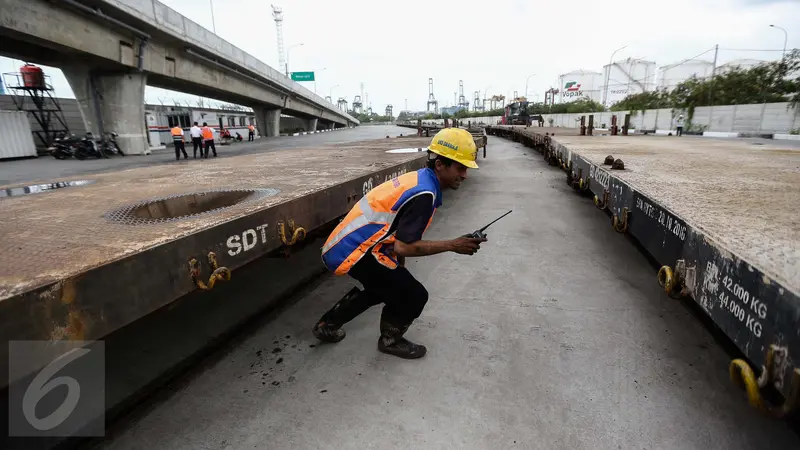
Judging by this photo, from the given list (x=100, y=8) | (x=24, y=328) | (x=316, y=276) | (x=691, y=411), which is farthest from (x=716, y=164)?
(x=100, y=8)

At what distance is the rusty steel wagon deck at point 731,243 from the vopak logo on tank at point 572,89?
89891mm

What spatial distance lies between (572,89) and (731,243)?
93.8 metres

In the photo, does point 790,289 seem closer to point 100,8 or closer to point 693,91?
point 100,8

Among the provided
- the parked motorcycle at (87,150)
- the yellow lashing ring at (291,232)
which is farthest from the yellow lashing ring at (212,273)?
the parked motorcycle at (87,150)

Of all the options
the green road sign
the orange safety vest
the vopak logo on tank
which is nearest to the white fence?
the orange safety vest

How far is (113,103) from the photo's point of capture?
17953 mm

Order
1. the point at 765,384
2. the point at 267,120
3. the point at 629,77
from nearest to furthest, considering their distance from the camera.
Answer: the point at 765,384
the point at 267,120
the point at 629,77

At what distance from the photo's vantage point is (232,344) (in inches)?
119

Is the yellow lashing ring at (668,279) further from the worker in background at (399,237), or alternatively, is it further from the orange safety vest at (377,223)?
the orange safety vest at (377,223)

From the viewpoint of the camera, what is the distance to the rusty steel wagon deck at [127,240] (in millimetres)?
1304

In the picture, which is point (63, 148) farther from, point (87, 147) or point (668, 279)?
point (668, 279)

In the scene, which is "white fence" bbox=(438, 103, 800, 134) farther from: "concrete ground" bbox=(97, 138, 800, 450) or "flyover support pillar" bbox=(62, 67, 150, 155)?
"flyover support pillar" bbox=(62, 67, 150, 155)

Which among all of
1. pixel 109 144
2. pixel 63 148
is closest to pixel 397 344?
pixel 109 144

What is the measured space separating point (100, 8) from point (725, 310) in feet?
65.6
